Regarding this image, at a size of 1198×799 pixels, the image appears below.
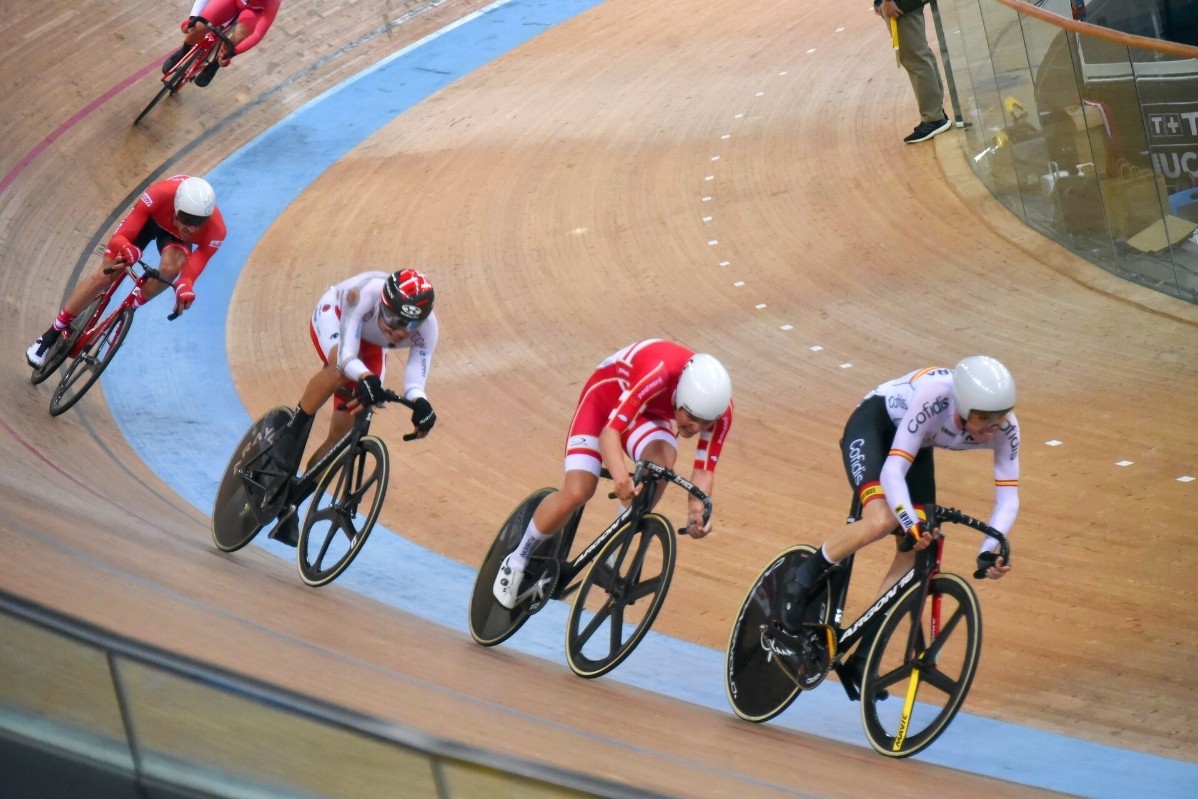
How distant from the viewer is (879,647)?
12.2 feet

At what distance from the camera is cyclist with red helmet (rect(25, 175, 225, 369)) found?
6008 mm

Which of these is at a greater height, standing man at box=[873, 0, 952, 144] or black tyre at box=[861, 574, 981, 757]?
black tyre at box=[861, 574, 981, 757]

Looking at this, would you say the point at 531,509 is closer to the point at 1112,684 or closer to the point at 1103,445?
the point at 1112,684

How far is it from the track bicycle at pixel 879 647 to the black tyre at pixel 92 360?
365 centimetres

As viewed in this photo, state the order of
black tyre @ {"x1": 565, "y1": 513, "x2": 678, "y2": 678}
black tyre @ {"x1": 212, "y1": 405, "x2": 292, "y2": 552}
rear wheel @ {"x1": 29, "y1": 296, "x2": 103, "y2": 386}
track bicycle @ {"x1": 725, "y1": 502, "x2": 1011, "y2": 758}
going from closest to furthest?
1. track bicycle @ {"x1": 725, "y1": 502, "x2": 1011, "y2": 758}
2. black tyre @ {"x1": 565, "y1": 513, "x2": 678, "y2": 678}
3. black tyre @ {"x1": 212, "y1": 405, "x2": 292, "y2": 552}
4. rear wheel @ {"x1": 29, "y1": 296, "x2": 103, "y2": 386}

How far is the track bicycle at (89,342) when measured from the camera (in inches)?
252

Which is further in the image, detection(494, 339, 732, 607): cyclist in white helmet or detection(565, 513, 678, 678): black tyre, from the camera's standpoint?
detection(565, 513, 678, 678): black tyre

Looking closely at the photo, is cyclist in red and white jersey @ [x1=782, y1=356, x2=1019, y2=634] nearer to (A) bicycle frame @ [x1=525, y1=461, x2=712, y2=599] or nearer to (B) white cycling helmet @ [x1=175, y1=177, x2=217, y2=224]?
(A) bicycle frame @ [x1=525, y1=461, x2=712, y2=599]

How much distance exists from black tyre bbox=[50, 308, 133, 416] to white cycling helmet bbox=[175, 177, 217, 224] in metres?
0.67

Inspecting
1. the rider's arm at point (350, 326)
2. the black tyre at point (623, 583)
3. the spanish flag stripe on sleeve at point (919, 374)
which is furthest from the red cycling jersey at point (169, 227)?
the spanish flag stripe on sleeve at point (919, 374)

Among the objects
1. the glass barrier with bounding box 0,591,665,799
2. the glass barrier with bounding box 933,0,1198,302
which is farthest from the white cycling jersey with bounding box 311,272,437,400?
the glass barrier with bounding box 933,0,1198,302

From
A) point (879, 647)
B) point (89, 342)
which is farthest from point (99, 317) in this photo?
point (879, 647)

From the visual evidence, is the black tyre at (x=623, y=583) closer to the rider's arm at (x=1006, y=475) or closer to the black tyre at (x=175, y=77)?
the rider's arm at (x=1006, y=475)

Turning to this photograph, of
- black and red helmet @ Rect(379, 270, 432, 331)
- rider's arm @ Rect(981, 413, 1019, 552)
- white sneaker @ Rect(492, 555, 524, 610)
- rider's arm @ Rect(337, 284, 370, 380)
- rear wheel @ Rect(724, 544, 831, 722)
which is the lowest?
rear wheel @ Rect(724, 544, 831, 722)
